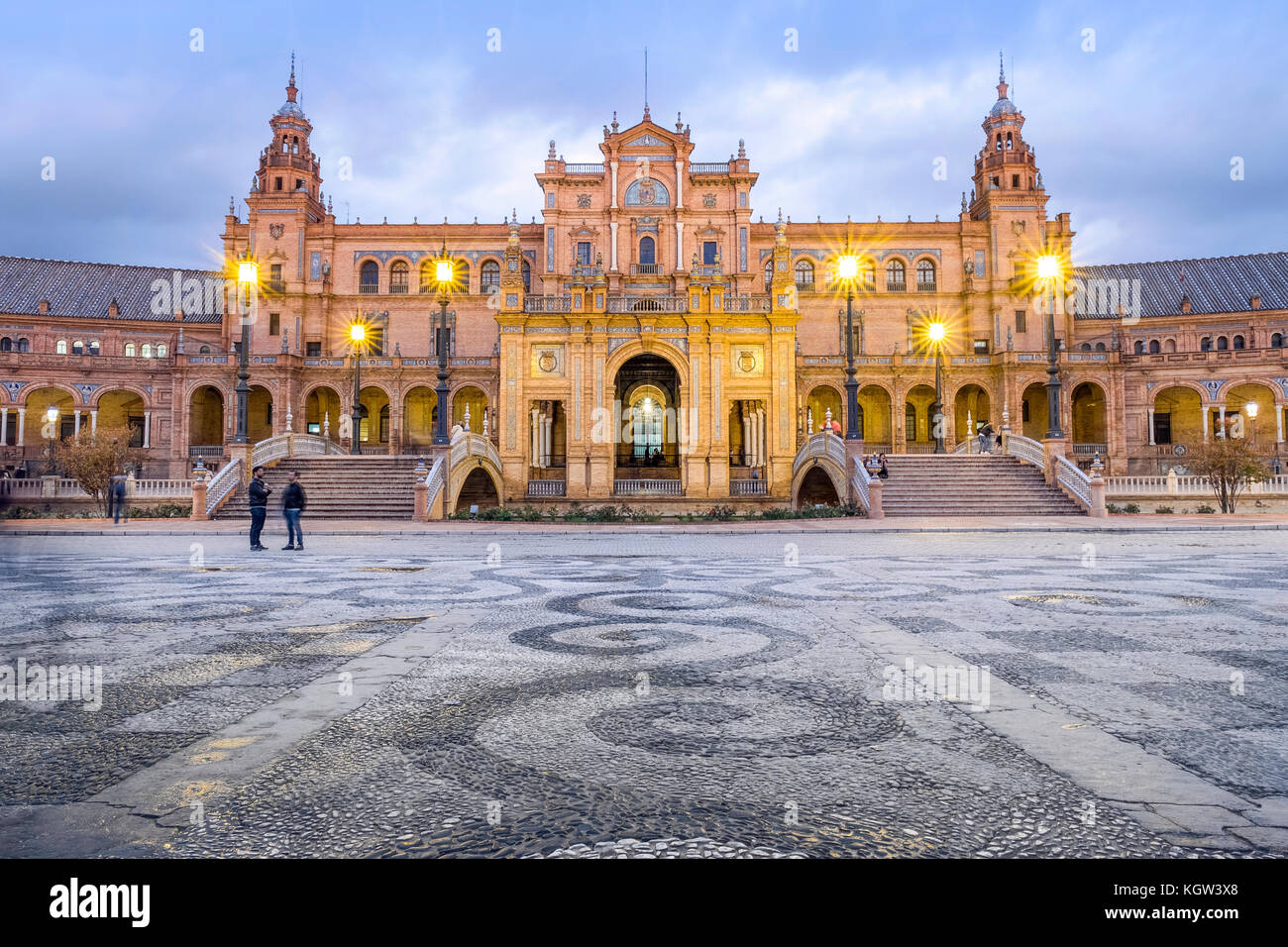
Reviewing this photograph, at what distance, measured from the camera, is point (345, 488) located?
2889 centimetres

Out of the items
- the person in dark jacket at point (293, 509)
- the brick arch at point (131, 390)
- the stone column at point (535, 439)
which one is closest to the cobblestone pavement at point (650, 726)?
the person in dark jacket at point (293, 509)

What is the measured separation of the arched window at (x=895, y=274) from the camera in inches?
2175

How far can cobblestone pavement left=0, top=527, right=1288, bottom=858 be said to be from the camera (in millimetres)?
2375

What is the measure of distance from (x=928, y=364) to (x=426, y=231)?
114ft

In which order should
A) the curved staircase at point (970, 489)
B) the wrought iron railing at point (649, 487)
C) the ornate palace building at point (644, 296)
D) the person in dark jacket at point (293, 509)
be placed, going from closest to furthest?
the person in dark jacket at point (293, 509)
the curved staircase at point (970, 489)
the wrought iron railing at point (649, 487)
the ornate palace building at point (644, 296)

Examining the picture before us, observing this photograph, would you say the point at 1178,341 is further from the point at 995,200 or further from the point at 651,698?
the point at 651,698

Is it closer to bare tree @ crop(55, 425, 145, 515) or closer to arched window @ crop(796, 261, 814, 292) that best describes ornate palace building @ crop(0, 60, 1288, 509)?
arched window @ crop(796, 261, 814, 292)

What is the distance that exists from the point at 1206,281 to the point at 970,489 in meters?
47.0

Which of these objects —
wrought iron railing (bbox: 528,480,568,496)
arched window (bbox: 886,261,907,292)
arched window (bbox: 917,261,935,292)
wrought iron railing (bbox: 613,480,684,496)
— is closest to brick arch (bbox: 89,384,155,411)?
wrought iron railing (bbox: 528,480,568,496)

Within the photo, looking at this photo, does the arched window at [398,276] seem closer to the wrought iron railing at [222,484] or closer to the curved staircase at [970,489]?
the wrought iron railing at [222,484]

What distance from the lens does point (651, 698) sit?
4039 millimetres

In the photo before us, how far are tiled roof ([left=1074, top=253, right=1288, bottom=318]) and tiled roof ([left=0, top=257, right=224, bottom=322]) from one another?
68558 mm

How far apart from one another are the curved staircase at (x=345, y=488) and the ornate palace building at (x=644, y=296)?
12.4 meters

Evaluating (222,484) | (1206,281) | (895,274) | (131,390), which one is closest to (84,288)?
(131,390)
